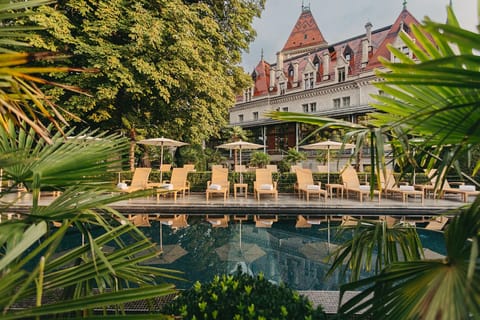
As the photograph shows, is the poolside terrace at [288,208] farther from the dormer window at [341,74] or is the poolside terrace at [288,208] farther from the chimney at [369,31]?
the chimney at [369,31]

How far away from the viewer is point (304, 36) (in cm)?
3912

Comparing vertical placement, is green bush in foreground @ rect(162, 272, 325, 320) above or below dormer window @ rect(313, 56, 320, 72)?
below

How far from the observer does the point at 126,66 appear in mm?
11180

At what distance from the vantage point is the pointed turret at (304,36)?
125 ft

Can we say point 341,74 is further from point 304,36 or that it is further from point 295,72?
point 304,36

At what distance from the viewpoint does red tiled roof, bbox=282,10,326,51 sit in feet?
125

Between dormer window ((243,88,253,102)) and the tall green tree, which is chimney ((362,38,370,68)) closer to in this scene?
dormer window ((243,88,253,102))

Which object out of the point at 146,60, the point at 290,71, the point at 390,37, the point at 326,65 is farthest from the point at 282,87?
the point at 146,60

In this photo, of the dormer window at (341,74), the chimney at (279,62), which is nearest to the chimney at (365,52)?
the dormer window at (341,74)

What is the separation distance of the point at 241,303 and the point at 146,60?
11.5 meters

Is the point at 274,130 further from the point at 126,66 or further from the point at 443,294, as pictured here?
the point at 443,294

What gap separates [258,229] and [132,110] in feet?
30.4

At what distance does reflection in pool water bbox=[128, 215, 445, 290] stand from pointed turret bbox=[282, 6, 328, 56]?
35.0m

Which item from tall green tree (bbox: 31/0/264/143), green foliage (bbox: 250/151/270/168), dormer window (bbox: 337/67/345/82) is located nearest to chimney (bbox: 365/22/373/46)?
dormer window (bbox: 337/67/345/82)
